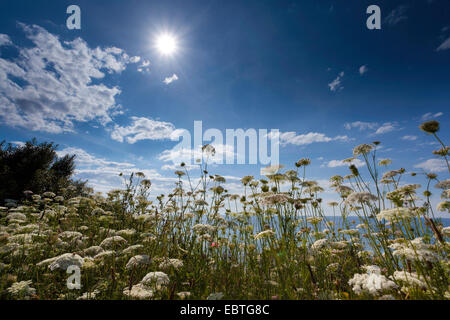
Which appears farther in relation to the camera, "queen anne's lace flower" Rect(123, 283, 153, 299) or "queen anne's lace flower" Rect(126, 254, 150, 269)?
"queen anne's lace flower" Rect(126, 254, 150, 269)

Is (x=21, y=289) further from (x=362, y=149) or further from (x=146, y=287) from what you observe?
(x=362, y=149)

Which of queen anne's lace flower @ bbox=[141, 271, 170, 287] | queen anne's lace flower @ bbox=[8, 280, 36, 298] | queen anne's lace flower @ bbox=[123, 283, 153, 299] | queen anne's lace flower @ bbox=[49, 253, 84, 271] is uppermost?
queen anne's lace flower @ bbox=[49, 253, 84, 271]

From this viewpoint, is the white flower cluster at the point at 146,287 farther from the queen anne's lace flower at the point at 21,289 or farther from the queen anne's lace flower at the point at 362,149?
the queen anne's lace flower at the point at 362,149

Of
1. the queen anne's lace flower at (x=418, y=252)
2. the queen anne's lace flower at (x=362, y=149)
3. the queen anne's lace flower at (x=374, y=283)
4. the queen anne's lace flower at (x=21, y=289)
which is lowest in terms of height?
the queen anne's lace flower at (x=21, y=289)

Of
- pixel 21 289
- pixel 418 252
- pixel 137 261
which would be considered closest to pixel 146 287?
pixel 137 261

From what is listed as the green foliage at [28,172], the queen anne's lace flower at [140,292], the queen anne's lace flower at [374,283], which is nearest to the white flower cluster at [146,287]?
the queen anne's lace flower at [140,292]

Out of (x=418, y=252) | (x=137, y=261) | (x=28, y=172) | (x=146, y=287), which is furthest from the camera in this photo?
(x=28, y=172)

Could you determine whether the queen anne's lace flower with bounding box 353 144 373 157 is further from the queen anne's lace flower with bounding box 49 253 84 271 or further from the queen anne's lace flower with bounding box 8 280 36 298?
the queen anne's lace flower with bounding box 8 280 36 298

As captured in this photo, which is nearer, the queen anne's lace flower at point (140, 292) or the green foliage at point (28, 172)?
the queen anne's lace flower at point (140, 292)

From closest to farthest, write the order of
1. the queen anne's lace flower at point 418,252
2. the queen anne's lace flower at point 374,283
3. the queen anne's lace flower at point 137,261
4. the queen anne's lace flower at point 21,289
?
the queen anne's lace flower at point 374,283, the queen anne's lace flower at point 418,252, the queen anne's lace flower at point 21,289, the queen anne's lace flower at point 137,261

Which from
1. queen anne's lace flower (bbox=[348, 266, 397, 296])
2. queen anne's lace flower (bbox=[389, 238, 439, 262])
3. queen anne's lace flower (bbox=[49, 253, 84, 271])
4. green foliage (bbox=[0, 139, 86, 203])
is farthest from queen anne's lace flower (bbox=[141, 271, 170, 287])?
green foliage (bbox=[0, 139, 86, 203])
